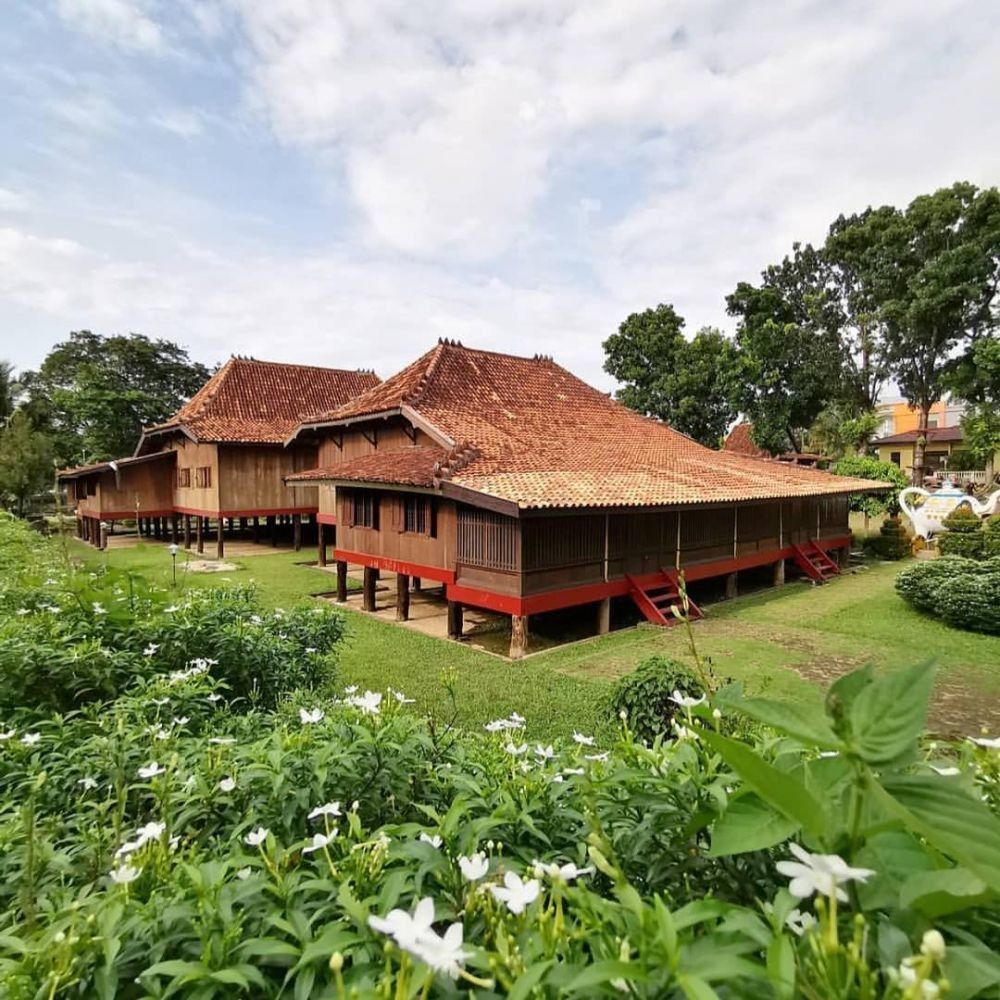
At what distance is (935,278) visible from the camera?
2612 cm

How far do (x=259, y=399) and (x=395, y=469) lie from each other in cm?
1434

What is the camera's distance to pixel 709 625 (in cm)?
1165

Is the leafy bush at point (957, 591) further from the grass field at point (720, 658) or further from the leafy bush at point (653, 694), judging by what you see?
the leafy bush at point (653, 694)

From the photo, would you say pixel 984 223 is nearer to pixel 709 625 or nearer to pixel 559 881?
pixel 709 625

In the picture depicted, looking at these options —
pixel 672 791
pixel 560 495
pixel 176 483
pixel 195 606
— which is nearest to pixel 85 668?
pixel 195 606

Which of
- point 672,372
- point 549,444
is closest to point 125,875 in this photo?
point 549,444

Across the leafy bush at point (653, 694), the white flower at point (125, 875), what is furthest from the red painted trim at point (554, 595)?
the white flower at point (125, 875)

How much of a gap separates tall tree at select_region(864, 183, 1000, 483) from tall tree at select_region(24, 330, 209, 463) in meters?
40.0

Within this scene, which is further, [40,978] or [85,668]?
[85,668]

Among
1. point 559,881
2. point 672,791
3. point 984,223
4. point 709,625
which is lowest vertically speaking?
point 709,625

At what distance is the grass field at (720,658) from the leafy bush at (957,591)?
13.1 inches

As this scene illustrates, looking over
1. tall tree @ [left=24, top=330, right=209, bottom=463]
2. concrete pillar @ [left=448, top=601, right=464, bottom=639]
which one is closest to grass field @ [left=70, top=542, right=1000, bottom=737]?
concrete pillar @ [left=448, top=601, right=464, bottom=639]

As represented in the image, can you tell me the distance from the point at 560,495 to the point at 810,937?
9.37 metres

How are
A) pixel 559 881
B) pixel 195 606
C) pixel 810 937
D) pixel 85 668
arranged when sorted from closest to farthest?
1. pixel 810 937
2. pixel 559 881
3. pixel 85 668
4. pixel 195 606
